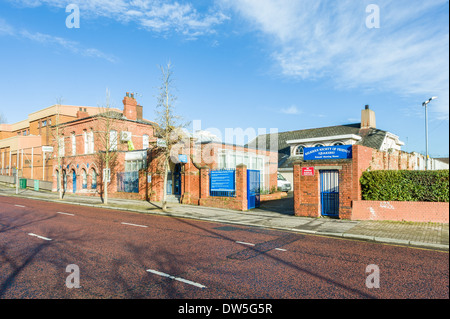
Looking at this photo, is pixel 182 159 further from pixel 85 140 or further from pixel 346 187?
pixel 85 140

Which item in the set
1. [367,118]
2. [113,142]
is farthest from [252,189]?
[367,118]

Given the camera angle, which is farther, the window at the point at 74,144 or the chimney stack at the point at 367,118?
the chimney stack at the point at 367,118

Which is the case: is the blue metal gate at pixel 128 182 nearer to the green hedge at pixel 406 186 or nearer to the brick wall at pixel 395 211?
the brick wall at pixel 395 211

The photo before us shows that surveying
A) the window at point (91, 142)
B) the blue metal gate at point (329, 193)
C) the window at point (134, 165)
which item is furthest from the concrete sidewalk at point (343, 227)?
the window at point (91, 142)

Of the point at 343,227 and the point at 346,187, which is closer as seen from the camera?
the point at 343,227

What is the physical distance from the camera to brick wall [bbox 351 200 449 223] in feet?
38.9

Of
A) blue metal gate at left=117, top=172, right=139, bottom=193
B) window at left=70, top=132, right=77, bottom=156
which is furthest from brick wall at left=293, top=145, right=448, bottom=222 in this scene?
window at left=70, top=132, right=77, bottom=156

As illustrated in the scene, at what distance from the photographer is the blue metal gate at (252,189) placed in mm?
19031

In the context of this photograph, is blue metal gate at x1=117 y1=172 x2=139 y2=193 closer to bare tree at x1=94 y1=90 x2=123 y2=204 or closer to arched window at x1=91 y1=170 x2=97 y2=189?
bare tree at x1=94 y1=90 x2=123 y2=204

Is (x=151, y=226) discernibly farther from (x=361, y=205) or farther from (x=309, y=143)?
(x=309, y=143)

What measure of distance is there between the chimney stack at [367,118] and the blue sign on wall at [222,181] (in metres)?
24.0

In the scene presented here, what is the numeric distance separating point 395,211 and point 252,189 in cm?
873

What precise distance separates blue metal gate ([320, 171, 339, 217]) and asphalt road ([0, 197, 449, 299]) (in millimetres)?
4738

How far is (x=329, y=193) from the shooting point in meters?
15.0
